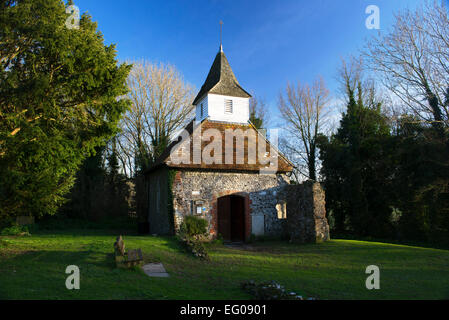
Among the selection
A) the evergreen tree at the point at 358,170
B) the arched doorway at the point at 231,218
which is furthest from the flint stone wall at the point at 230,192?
the evergreen tree at the point at 358,170

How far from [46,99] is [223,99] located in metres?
9.87

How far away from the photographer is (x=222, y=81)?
1792 centimetres

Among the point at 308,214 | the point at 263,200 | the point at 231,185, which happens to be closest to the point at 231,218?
the point at 263,200

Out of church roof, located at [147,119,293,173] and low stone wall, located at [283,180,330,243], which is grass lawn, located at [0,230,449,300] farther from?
church roof, located at [147,119,293,173]

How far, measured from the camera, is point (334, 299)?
592 centimetres

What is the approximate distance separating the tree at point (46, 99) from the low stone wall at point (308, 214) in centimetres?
872

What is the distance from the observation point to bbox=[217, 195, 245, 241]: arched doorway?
15295 millimetres

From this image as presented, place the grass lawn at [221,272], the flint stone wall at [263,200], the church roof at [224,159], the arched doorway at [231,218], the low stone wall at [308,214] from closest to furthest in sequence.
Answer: the grass lawn at [221,272] < the low stone wall at [308,214] < the flint stone wall at [263,200] < the church roof at [224,159] < the arched doorway at [231,218]

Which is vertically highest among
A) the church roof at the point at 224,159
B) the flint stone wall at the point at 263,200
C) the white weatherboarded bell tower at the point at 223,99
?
the white weatherboarded bell tower at the point at 223,99

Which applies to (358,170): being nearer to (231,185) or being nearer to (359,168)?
(359,168)

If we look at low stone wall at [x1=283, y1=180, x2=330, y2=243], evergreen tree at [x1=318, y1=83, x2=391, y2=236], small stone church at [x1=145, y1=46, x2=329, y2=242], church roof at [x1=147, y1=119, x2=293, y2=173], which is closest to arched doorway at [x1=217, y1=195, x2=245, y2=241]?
small stone church at [x1=145, y1=46, x2=329, y2=242]

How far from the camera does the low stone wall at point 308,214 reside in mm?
13586

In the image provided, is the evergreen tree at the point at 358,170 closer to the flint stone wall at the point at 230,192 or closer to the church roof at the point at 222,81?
the flint stone wall at the point at 230,192
